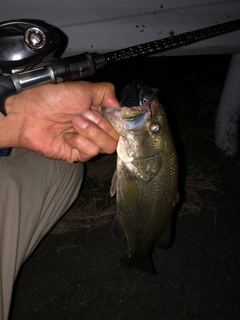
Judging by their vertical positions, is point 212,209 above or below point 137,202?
below

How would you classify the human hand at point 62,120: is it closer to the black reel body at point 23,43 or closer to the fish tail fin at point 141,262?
Result: the black reel body at point 23,43

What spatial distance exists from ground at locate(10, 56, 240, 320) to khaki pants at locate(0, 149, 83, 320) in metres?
0.97

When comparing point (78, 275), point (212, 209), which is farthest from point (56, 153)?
point (212, 209)

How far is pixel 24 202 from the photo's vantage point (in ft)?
7.76

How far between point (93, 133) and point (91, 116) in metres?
0.13

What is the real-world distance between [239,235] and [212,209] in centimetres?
49

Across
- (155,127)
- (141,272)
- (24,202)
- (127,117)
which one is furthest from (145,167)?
(141,272)

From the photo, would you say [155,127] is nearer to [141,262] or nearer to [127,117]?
[127,117]

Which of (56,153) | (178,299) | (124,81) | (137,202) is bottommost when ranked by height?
(178,299)

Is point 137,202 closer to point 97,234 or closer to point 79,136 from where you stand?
point 79,136

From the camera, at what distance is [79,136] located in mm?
2045

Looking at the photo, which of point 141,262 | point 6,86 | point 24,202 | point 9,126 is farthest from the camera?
point 141,262

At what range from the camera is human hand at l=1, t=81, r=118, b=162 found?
198 cm

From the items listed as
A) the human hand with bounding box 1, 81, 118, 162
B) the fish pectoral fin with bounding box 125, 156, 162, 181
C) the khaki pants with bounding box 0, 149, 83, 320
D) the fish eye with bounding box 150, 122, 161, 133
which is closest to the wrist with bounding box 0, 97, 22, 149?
the human hand with bounding box 1, 81, 118, 162
